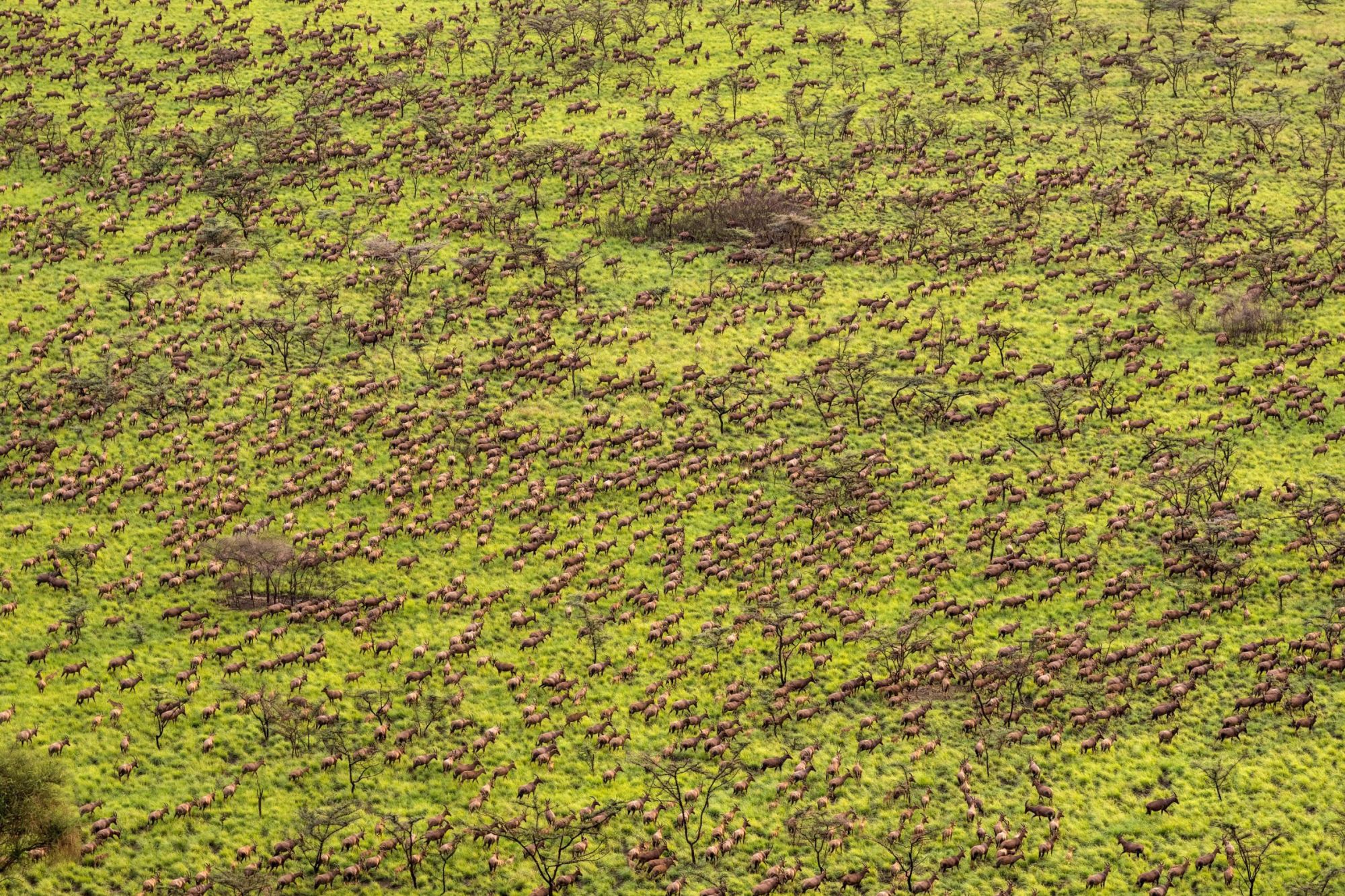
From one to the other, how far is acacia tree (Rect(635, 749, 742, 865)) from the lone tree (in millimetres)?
17979

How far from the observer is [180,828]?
4088 cm

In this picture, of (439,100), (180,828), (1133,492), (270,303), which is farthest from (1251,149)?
(180,828)

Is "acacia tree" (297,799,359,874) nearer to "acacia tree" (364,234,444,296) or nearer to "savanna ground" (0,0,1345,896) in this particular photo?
"savanna ground" (0,0,1345,896)

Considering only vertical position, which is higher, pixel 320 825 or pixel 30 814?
pixel 30 814

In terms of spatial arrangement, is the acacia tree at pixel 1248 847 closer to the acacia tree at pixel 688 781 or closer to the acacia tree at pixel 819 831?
the acacia tree at pixel 819 831

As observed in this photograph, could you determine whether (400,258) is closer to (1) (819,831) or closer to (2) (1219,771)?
(1) (819,831)

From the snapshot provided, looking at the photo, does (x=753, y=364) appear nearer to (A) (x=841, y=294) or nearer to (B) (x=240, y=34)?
(A) (x=841, y=294)

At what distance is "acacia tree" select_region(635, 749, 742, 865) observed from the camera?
41.9 meters

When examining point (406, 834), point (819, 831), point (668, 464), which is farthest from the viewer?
point (668, 464)

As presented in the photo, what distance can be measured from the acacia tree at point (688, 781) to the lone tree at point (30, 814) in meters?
18.0

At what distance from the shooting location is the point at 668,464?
58.1 metres

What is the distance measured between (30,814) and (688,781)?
20394mm

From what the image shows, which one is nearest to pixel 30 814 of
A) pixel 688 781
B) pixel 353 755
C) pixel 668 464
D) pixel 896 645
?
pixel 353 755

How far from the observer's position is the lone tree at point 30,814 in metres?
38.7
